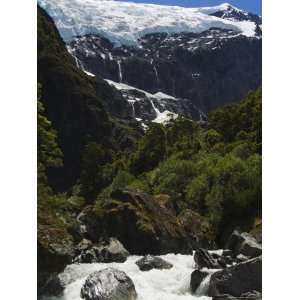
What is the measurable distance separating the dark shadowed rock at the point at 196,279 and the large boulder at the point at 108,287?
151 centimetres

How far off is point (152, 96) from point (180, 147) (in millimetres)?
88379

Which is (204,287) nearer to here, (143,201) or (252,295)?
(252,295)

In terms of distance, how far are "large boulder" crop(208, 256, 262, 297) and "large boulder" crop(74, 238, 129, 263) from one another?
226 inches

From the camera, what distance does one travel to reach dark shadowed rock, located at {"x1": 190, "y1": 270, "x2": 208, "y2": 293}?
47.5 ft

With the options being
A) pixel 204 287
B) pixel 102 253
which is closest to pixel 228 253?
pixel 102 253

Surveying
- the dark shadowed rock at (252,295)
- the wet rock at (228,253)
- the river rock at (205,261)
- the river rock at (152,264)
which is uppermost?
the dark shadowed rock at (252,295)

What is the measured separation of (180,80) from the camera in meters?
146

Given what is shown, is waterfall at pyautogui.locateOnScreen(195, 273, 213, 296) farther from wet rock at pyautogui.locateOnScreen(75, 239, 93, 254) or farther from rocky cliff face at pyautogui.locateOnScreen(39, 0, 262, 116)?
rocky cliff face at pyautogui.locateOnScreen(39, 0, 262, 116)

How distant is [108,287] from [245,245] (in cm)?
549

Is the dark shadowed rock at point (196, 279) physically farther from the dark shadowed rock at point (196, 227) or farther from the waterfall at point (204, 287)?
the dark shadowed rock at point (196, 227)

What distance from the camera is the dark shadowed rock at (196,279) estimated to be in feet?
47.5

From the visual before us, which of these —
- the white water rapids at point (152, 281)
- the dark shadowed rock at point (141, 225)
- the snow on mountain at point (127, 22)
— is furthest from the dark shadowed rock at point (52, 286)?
the snow on mountain at point (127, 22)

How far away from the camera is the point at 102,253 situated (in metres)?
19.2
